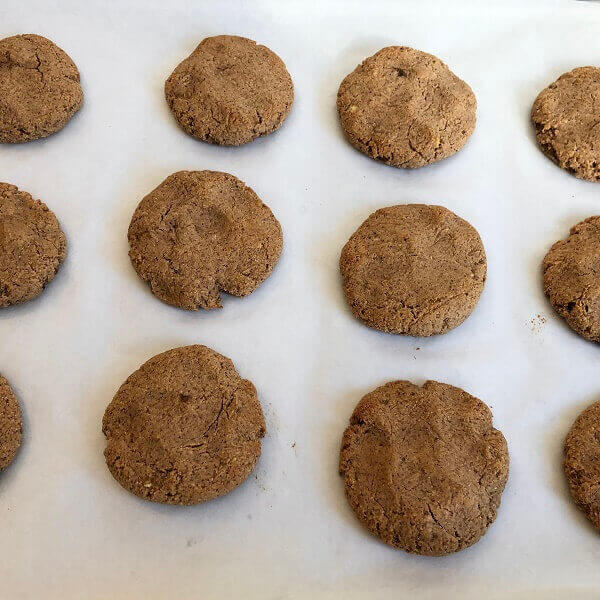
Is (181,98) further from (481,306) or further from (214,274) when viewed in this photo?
(481,306)

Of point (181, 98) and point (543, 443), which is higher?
point (181, 98)

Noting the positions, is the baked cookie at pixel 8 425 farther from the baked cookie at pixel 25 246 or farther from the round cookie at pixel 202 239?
the round cookie at pixel 202 239

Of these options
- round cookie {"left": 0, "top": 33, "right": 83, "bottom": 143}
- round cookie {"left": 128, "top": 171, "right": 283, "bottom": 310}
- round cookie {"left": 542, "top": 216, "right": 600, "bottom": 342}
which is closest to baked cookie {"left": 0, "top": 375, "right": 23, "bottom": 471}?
round cookie {"left": 128, "top": 171, "right": 283, "bottom": 310}

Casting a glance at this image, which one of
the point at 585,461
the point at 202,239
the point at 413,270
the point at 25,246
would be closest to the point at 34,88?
the point at 25,246

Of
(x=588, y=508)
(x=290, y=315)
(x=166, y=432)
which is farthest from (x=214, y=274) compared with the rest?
(x=588, y=508)

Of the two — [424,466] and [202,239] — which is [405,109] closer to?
[202,239]

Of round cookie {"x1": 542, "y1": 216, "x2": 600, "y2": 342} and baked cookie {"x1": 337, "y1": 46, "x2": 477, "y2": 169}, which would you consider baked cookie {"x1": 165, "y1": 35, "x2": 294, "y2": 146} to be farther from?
round cookie {"x1": 542, "y1": 216, "x2": 600, "y2": 342}
